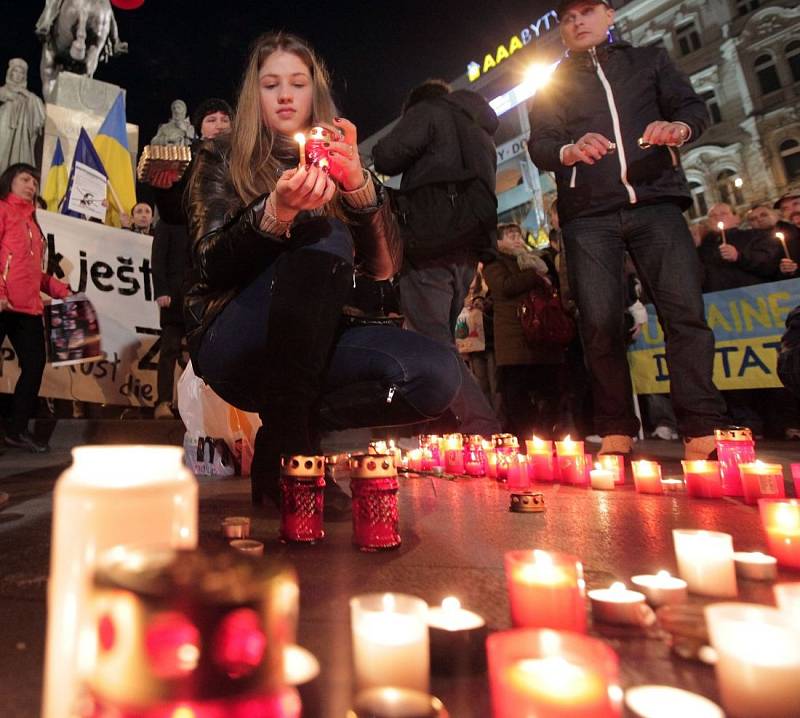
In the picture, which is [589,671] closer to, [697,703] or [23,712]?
[697,703]

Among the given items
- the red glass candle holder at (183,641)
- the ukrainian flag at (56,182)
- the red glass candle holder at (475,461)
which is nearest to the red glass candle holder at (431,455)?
the red glass candle holder at (475,461)

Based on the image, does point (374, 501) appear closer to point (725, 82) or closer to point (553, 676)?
point (553, 676)

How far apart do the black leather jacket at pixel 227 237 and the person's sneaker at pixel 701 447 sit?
1478mm

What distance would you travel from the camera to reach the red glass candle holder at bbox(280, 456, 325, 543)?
116cm

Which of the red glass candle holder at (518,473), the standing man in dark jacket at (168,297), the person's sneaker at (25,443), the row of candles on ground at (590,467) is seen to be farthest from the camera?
the standing man in dark jacket at (168,297)

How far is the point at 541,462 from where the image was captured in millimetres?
2242

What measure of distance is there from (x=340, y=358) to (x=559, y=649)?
4.25 ft

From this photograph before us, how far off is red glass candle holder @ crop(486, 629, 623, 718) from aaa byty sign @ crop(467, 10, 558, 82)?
67.9ft

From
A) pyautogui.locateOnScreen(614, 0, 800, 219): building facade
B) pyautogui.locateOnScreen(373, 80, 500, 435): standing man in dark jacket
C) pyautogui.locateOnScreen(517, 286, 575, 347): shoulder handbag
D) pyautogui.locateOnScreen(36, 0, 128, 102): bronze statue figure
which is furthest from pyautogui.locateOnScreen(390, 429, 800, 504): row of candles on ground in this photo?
pyautogui.locateOnScreen(614, 0, 800, 219): building facade

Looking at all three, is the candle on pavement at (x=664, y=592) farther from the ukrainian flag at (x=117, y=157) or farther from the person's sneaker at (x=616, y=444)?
the ukrainian flag at (x=117, y=157)

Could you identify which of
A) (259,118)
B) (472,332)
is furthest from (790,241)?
(259,118)

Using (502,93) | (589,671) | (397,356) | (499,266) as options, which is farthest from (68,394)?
(502,93)

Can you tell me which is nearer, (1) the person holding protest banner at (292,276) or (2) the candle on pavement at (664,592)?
(2) the candle on pavement at (664,592)

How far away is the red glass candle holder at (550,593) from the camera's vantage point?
2.19 feet
